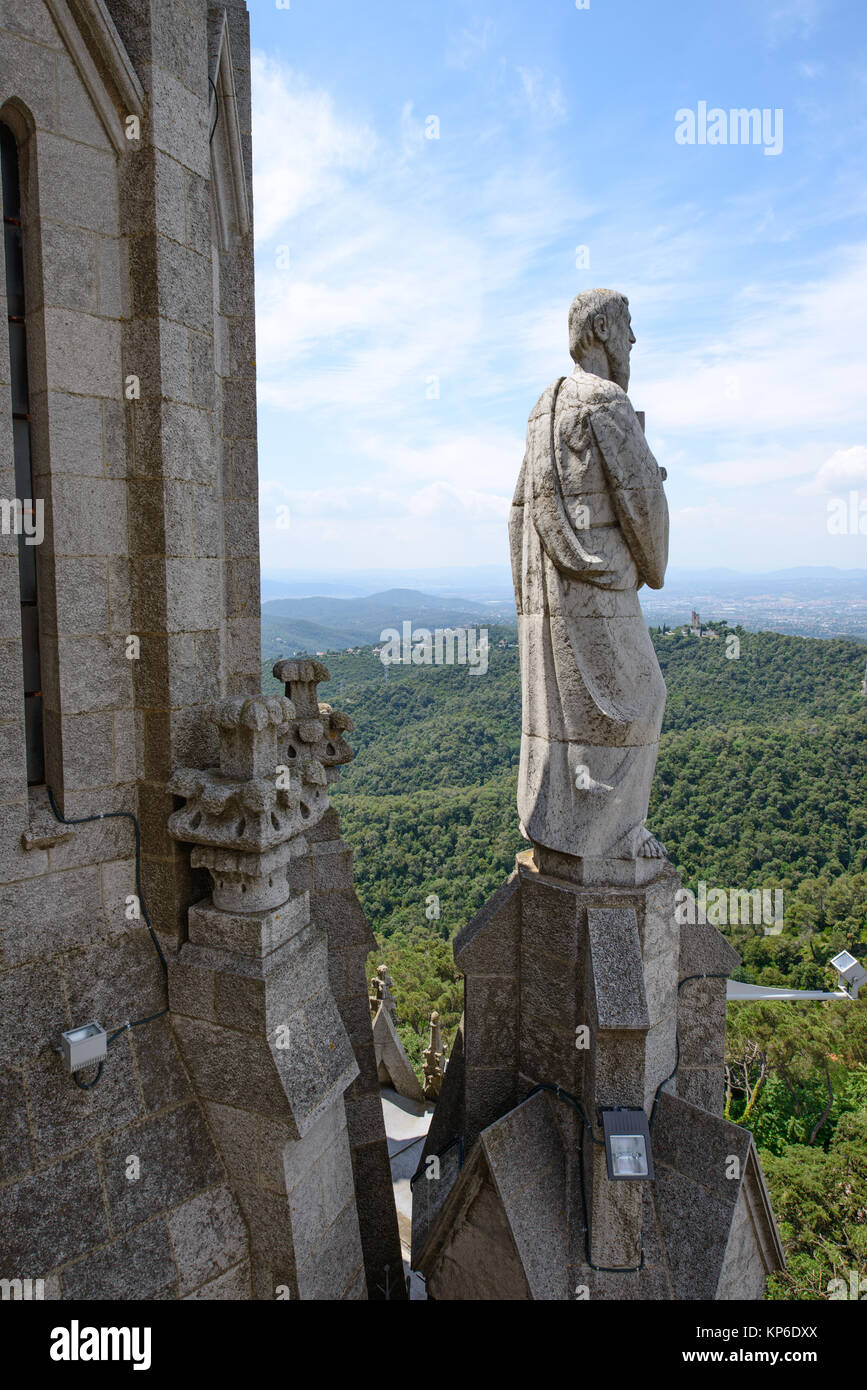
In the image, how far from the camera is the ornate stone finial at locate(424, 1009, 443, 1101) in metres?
8.82

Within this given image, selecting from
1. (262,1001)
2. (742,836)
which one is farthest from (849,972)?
(262,1001)

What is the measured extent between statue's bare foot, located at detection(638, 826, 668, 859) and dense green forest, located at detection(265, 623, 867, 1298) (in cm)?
337

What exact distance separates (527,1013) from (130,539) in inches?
138

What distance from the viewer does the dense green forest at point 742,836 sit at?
20.5 m

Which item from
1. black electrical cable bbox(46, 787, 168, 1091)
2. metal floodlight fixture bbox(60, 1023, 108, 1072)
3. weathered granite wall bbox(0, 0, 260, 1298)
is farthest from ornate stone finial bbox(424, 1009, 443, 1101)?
metal floodlight fixture bbox(60, 1023, 108, 1072)

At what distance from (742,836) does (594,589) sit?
28859 millimetres

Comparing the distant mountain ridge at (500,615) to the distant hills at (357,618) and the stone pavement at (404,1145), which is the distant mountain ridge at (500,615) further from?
the stone pavement at (404,1145)

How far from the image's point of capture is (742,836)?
30.4 metres

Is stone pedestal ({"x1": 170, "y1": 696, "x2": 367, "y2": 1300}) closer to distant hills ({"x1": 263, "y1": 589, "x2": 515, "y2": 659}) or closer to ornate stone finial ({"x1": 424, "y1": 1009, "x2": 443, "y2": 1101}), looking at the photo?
ornate stone finial ({"x1": 424, "y1": 1009, "x2": 443, "y2": 1101})

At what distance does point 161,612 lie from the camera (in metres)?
3.81

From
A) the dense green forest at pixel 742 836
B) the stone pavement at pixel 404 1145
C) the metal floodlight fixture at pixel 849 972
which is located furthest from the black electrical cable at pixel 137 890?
the metal floodlight fixture at pixel 849 972

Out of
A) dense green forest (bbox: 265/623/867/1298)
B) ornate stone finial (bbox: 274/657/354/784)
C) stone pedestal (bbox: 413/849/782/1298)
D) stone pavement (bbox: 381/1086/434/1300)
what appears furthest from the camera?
dense green forest (bbox: 265/623/867/1298)

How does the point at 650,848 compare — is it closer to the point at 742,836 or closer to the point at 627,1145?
the point at 627,1145
